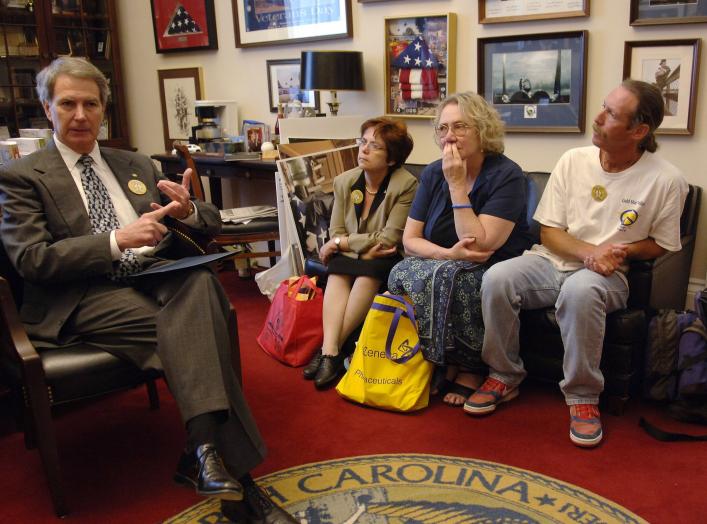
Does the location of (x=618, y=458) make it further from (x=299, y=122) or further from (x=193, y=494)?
(x=299, y=122)

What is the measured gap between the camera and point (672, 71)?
272 centimetres

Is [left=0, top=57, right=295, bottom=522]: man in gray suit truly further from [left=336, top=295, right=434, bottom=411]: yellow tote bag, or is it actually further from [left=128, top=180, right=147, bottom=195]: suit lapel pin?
[left=336, top=295, right=434, bottom=411]: yellow tote bag

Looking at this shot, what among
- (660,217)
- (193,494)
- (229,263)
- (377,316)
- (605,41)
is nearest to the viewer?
(193,494)

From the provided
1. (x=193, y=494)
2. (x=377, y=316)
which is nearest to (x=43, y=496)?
(x=193, y=494)

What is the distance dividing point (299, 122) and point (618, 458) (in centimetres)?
236

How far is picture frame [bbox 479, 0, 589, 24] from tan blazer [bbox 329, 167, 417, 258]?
2.92 ft

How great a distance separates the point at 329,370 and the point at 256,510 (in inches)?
37.0

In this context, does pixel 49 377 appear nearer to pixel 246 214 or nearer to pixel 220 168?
pixel 246 214

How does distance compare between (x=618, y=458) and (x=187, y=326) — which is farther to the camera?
(x=618, y=458)

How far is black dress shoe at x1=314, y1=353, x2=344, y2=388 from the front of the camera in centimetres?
265

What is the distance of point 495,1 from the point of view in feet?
10.2

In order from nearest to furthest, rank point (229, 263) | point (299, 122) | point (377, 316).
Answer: point (377, 316) → point (299, 122) → point (229, 263)

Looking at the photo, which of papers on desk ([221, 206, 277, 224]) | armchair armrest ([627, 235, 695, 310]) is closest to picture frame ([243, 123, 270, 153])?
papers on desk ([221, 206, 277, 224])

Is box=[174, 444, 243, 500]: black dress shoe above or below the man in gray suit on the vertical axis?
below
